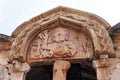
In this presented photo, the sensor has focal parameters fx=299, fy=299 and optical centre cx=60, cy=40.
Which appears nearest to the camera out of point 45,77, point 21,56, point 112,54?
point 112,54

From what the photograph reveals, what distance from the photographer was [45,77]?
6.86 meters

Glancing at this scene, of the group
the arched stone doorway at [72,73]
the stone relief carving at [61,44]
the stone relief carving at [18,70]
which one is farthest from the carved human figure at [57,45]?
the arched stone doorway at [72,73]

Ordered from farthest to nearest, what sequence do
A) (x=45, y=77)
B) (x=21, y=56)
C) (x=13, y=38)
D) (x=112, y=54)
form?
(x=45, y=77) → (x=13, y=38) → (x=21, y=56) → (x=112, y=54)

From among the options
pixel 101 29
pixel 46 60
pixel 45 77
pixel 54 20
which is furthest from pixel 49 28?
pixel 45 77

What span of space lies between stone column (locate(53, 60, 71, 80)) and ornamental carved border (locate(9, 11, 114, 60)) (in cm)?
61

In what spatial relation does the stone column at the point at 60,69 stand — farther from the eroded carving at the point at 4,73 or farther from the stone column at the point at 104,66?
the eroded carving at the point at 4,73

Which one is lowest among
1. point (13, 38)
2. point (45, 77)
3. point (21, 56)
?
point (45, 77)

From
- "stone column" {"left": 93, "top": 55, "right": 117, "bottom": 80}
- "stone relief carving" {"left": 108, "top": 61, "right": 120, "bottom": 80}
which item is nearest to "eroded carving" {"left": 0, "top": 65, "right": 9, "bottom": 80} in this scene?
"stone column" {"left": 93, "top": 55, "right": 117, "bottom": 80}

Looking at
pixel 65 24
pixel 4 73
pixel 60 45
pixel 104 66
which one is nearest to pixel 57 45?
pixel 60 45

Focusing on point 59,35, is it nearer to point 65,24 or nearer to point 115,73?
point 65,24

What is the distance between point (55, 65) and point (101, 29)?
1035mm

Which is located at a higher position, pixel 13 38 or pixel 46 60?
pixel 13 38

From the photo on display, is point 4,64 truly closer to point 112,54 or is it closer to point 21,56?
point 21,56

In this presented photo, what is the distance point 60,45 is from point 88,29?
1.94ft
